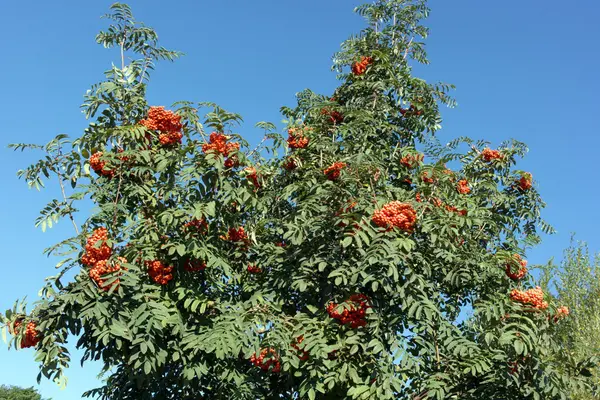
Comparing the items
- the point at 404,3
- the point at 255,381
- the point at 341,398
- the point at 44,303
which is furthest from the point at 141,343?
the point at 404,3

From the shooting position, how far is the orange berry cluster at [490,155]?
29.8 feet

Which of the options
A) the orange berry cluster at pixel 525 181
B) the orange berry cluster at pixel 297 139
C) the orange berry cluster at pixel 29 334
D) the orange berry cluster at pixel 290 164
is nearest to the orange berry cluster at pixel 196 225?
the orange berry cluster at pixel 29 334

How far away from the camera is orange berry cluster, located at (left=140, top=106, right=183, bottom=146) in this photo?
7059 millimetres

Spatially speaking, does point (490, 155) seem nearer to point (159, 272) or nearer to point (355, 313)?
point (355, 313)

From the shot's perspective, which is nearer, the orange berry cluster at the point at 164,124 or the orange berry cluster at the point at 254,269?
the orange berry cluster at the point at 164,124

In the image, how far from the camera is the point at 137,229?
6.78m

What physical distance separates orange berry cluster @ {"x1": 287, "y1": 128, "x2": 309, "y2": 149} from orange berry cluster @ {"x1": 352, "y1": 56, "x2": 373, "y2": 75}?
1573 millimetres

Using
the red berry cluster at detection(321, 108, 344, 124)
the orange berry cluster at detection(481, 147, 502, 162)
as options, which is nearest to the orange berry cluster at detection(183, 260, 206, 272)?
the red berry cluster at detection(321, 108, 344, 124)

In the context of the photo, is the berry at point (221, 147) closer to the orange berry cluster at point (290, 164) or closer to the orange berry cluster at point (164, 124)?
the orange berry cluster at point (164, 124)

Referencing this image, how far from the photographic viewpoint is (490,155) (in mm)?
9117

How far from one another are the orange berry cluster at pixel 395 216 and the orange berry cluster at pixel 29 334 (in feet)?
12.1

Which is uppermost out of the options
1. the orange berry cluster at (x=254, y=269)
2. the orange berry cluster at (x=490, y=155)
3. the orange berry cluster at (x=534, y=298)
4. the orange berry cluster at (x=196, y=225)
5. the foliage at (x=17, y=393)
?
the foliage at (x=17, y=393)

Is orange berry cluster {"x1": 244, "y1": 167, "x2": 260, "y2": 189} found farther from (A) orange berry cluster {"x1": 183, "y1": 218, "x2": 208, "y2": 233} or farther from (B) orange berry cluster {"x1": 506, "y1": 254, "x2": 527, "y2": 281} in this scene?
(B) orange berry cluster {"x1": 506, "y1": 254, "x2": 527, "y2": 281}

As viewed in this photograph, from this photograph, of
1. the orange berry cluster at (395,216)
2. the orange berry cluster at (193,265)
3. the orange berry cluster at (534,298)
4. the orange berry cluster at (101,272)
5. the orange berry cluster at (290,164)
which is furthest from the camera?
the orange berry cluster at (290,164)
